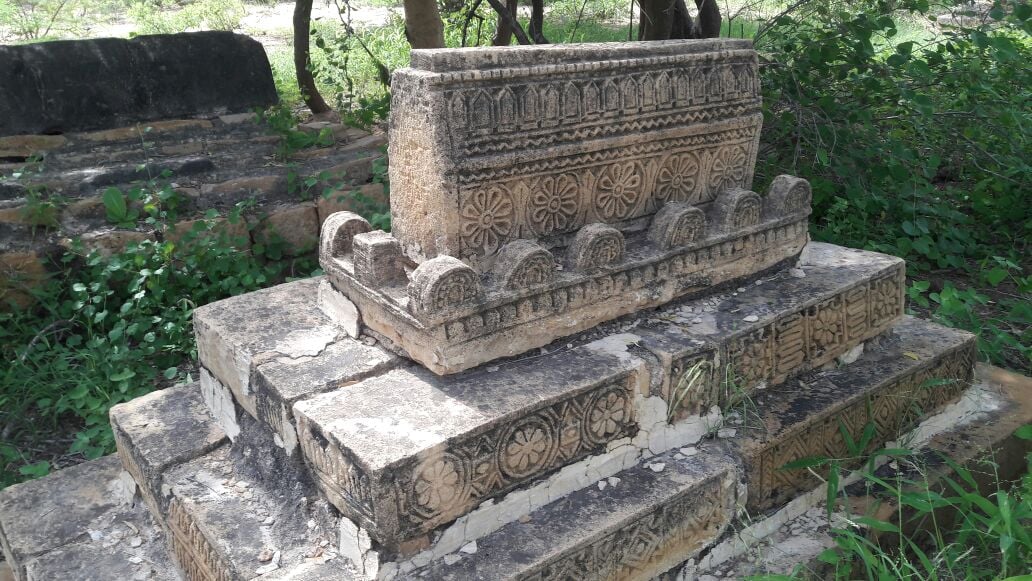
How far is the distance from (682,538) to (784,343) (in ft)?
2.39

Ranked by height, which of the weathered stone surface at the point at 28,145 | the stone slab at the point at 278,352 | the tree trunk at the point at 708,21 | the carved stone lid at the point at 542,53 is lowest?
the stone slab at the point at 278,352

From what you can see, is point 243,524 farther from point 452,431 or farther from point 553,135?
point 553,135

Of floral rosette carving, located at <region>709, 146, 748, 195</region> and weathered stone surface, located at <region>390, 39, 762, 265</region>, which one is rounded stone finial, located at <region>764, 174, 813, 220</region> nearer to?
floral rosette carving, located at <region>709, 146, 748, 195</region>

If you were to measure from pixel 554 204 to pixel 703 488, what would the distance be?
90 centimetres

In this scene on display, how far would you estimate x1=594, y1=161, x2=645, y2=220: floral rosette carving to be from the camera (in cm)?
241

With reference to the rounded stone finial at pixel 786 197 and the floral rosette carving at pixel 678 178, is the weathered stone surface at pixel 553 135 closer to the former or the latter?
the floral rosette carving at pixel 678 178

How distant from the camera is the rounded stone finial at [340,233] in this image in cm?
242

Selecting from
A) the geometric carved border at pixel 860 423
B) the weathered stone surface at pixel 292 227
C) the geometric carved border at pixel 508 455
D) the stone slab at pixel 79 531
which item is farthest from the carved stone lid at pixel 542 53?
the weathered stone surface at pixel 292 227

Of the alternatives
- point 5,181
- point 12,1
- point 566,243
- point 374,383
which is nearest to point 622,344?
point 566,243

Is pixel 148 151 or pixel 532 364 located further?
pixel 148 151

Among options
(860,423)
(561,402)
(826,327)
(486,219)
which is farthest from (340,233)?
(860,423)

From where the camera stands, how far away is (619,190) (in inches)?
96.4

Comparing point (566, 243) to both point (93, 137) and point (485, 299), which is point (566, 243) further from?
point (93, 137)

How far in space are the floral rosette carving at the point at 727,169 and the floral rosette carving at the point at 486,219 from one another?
0.83 m
